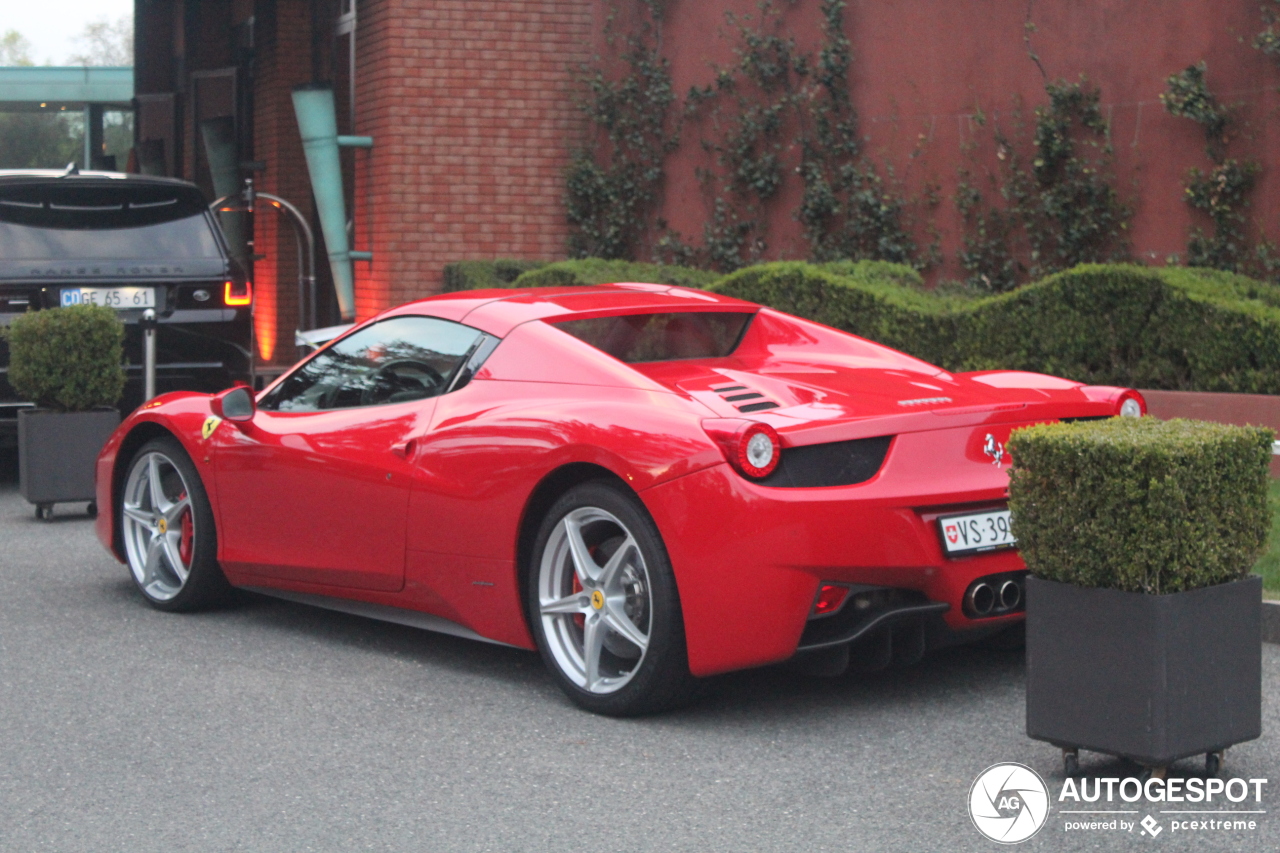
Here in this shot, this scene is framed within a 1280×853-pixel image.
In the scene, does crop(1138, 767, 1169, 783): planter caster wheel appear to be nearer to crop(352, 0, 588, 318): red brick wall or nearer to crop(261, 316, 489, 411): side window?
crop(261, 316, 489, 411): side window

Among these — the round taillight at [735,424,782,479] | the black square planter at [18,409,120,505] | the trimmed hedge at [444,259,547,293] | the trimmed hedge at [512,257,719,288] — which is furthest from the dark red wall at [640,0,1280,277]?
the round taillight at [735,424,782,479]

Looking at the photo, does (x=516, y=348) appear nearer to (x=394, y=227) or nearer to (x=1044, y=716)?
(x=1044, y=716)

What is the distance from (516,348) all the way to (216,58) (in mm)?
16714

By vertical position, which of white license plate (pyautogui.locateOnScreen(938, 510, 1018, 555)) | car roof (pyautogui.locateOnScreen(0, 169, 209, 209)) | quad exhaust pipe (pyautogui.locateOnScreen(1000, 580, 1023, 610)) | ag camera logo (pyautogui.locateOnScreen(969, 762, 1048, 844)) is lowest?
ag camera logo (pyautogui.locateOnScreen(969, 762, 1048, 844))

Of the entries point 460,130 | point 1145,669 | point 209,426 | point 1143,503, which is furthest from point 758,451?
point 460,130

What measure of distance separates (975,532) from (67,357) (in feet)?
20.4

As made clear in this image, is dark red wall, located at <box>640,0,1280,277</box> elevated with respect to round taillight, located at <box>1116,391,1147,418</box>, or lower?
elevated

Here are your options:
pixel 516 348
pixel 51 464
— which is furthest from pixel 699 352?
pixel 51 464

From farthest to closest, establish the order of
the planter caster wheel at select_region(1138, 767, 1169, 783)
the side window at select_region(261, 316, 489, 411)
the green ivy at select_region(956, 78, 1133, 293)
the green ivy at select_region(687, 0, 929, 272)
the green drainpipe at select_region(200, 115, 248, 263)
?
the green drainpipe at select_region(200, 115, 248, 263) → the green ivy at select_region(687, 0, 929, 272) → the green ivy at select_region(956, 78, 1133, 293) → the side window at select_region(261, 316, 489, 411) → the planter caster wheel at select_region(1138, 767, 1169, 783)

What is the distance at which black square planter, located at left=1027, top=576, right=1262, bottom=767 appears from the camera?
379cm

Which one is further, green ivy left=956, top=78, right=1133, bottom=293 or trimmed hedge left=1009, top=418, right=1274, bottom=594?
green ivy left=956, top=78, right=1133, bottom=293

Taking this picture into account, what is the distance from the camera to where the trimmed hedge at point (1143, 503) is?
3754mm

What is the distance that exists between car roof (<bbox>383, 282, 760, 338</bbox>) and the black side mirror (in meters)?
0.69

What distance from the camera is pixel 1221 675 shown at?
12.8 ft
